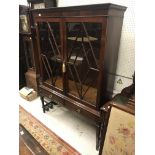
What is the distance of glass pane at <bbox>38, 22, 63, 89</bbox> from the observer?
1.60 meters

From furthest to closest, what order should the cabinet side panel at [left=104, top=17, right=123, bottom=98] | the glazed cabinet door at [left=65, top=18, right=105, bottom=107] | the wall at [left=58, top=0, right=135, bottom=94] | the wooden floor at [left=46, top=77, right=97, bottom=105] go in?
the wooden floor at [left=46, top=77, right=97, bottom=105] → the wall at [left=58, top=0, right=135, bottom=94] → the glazed cabinet door at [left=65, top=18, right=105, bottom=107] → the cabinet side panel at [left=104, top=17, right=123, bottom=98]

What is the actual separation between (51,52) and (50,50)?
3cm

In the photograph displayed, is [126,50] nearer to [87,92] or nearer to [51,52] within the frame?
[87,92]

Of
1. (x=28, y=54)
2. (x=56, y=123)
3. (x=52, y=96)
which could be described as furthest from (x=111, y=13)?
(x=28, y=54)

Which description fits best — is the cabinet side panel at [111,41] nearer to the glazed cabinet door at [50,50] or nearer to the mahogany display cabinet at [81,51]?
the mahogany display cabinet at [81,51]

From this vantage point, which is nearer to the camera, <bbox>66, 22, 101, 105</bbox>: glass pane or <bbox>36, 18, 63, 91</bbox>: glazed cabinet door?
<bbox>66, 22, 101, 105</bbox>: glass pane

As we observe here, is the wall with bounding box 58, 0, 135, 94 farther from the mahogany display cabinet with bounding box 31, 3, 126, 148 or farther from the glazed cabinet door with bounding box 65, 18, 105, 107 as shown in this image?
the glazed cabinet door with bounding box 65, 18, 105, 107

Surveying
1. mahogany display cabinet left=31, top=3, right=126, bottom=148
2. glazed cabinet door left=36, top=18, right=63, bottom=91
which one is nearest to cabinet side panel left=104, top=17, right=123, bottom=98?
mahogany display cabinet left=31, top=3, right=126, bottom=148

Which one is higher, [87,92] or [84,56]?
[84,56]

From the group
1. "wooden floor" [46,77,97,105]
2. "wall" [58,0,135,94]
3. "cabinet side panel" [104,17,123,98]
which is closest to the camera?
"cabinet side panel" [104,17,123,98]

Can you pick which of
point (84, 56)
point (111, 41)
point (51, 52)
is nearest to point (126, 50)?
point (111, 41)

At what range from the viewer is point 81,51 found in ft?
4.71

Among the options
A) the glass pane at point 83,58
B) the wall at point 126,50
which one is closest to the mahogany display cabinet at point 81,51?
the glass pane at point 83,58
